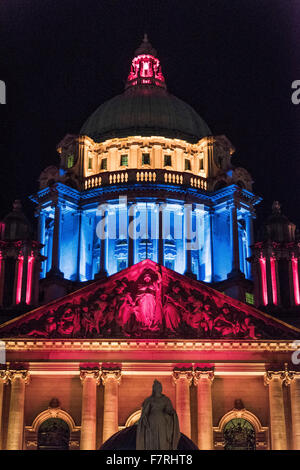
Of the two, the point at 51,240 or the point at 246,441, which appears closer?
the point at 246,441

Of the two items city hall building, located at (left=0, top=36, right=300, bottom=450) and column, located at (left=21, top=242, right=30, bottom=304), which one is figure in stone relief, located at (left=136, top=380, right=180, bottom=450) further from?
column, located at (left=21, top=242, right=30, bottom=304)

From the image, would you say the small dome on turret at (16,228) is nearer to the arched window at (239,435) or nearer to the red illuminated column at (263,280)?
the red illuminated column at (263,280)

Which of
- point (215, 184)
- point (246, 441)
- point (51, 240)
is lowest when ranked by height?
point (246, 441)

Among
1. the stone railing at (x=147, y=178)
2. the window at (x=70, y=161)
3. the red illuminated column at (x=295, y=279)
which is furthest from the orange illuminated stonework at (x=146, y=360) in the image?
the window at (x=70, y=161)

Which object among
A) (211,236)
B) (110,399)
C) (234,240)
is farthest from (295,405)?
(211,236)

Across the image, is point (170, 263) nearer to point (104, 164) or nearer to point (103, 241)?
point (103, 241)

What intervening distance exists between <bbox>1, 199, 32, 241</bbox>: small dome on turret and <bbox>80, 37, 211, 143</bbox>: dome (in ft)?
50.4

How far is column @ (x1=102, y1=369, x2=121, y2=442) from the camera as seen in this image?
47469mm

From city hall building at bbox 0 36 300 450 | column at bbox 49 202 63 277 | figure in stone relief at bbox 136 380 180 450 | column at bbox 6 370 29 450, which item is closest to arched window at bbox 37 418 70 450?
city hall building at bbox 0 36 300 450

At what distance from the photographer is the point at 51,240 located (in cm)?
6994

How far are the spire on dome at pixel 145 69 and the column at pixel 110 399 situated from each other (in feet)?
119

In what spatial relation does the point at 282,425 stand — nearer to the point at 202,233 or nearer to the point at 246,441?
the point at 246,441

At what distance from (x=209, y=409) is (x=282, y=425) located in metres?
3.84
